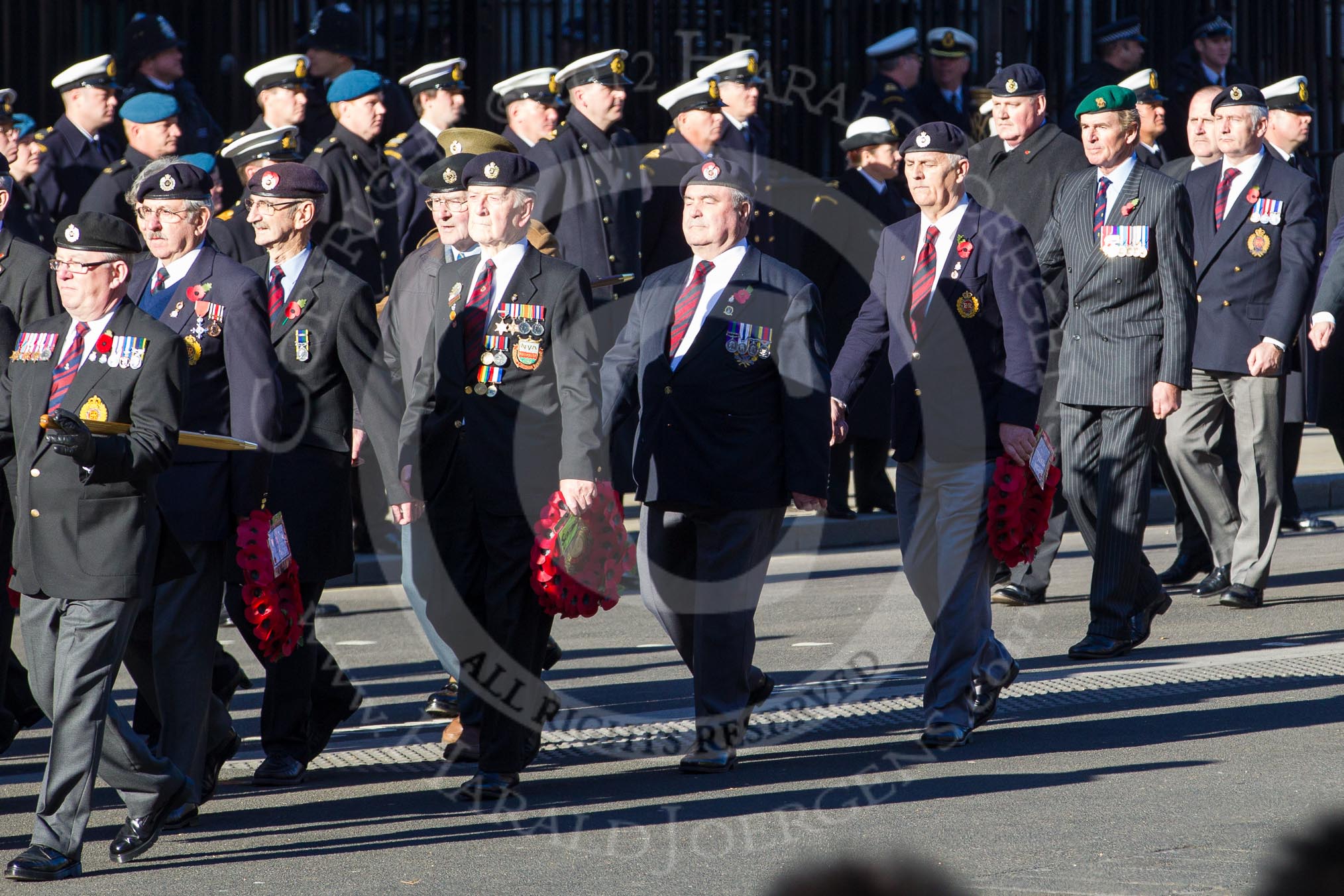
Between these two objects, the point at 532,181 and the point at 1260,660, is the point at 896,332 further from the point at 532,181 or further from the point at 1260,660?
the point at 1260,660

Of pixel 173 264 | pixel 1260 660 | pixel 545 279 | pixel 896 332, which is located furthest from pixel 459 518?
pixel 1260 660

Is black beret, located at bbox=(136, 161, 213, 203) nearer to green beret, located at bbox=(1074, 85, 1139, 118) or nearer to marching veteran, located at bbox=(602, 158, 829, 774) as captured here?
marching veteran, located at bbox=(602, 158, 829, 774)

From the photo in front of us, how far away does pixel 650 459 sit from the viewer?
612 cm

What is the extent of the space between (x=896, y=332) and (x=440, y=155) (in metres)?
3.89

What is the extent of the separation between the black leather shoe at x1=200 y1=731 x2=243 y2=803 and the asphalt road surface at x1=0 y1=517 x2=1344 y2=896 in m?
0.10

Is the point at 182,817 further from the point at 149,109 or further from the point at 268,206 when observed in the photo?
the point at 149,109

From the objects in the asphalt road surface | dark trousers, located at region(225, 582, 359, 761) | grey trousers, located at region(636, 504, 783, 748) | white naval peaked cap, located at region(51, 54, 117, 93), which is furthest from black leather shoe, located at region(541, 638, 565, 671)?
white naval peaked cap, located at region(51, 54, 117, 93)

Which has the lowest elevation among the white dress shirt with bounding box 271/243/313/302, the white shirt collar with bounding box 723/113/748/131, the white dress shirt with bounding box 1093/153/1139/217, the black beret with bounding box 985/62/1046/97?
the white dress shirt with bounding box 271/243/313/302

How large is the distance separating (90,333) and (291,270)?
1.29m

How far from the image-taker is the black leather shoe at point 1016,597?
8.88m

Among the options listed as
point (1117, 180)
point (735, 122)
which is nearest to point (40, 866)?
point (1117, 180)

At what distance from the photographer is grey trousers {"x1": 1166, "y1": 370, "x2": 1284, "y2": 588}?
8.80 meters

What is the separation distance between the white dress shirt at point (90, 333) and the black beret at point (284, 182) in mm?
1186

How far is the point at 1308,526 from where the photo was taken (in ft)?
37.4
